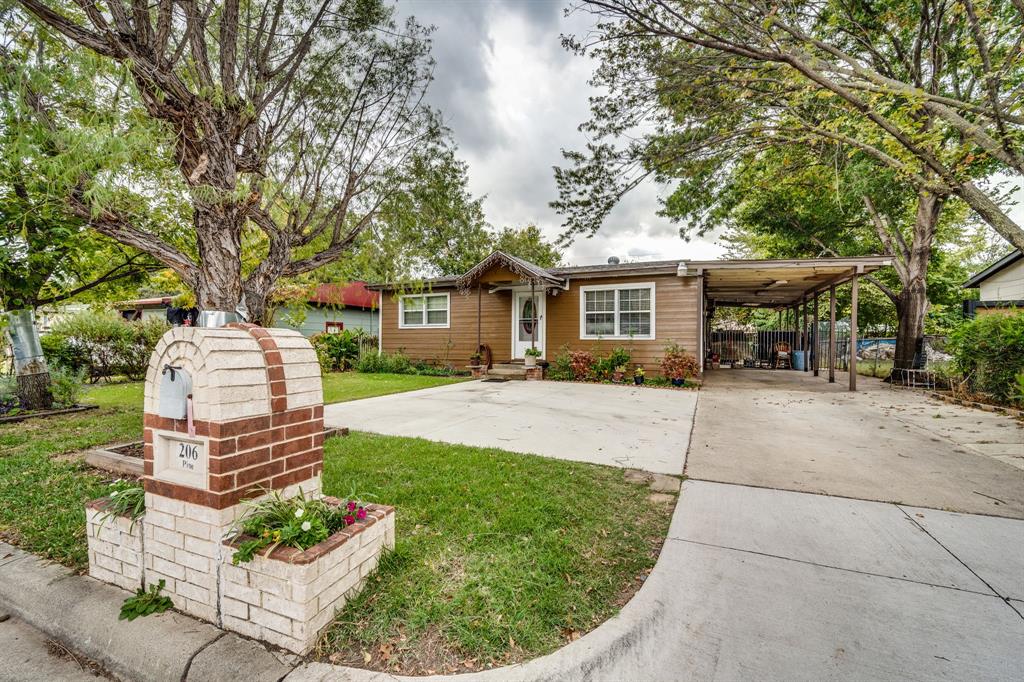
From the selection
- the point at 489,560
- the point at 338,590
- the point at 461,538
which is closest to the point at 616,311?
the point at 461,538

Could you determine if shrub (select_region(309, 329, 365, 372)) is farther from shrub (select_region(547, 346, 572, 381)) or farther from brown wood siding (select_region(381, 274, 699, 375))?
shrub (select_region(547, 346, 572, 381))

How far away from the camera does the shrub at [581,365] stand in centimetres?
1133

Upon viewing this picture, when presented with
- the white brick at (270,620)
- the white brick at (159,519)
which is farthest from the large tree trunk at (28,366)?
the white brick at (270,620)

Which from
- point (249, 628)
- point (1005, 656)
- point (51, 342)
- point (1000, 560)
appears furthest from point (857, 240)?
point (51, 342)

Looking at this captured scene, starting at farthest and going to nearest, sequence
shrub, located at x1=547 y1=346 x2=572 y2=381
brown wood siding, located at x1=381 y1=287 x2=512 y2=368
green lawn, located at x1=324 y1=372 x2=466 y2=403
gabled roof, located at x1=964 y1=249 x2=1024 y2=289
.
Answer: brown wood siding, located at x1=381 y1=287 x2=512 y2=368
gabled roof, located at x1=964 y1=249 x2=1024 y2=289
shrub, located at x1=547 y1=346 x2=572 y2=381
green lawn, located at x1=324 y1=372 x2=466 y2=403

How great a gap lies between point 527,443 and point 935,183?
266 inches

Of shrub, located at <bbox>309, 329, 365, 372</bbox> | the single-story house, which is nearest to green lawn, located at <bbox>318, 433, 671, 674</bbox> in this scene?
the single-story house

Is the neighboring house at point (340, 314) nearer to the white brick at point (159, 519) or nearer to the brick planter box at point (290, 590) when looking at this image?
the white brick at point (159, 519)

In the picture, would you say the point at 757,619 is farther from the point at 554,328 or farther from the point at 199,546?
the point at 554,328

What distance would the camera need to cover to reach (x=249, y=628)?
1724 mm

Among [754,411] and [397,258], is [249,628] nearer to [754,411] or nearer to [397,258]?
[397,258]

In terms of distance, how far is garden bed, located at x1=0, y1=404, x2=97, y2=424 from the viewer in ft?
17.6

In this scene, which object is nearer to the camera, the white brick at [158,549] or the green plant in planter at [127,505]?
the white brick at [158,549]

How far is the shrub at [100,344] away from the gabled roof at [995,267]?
916 inches
